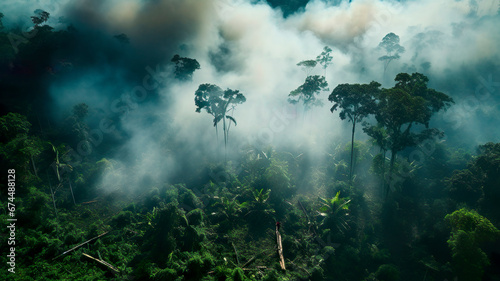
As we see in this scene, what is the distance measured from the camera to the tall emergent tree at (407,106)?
19031mm

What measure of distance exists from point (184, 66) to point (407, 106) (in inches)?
1433

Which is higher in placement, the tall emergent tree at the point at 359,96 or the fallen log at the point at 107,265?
the tall emergent tree at the point at 359,96

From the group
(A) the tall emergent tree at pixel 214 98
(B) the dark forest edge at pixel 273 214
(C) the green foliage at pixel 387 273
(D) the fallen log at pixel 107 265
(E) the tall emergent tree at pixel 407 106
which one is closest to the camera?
(D) the fallen log at pixel 107 265

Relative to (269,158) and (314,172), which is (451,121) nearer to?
(314,172)

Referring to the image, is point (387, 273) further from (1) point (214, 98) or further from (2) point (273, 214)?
(1) point (214, 98)

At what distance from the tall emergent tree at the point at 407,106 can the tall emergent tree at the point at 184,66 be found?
32.5 metres

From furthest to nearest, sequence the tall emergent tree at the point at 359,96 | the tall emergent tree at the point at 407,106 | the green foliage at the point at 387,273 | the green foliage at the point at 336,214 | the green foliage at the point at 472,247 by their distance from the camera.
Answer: the tall emergent tree at the point at 359,96, the green foliage at the point at 336,214, the tall emergent tree at the point at 407,106, the green foliage at the point at 387,273, the green foliage at the point at 472,247

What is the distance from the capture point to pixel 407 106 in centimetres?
1889

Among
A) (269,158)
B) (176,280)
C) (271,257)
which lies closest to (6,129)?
(176,280)

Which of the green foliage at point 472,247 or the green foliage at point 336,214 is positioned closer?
the green foliage at point 472,247

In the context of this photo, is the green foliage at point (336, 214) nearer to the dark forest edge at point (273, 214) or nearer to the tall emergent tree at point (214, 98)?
the dark forest edge at point (273, 214)

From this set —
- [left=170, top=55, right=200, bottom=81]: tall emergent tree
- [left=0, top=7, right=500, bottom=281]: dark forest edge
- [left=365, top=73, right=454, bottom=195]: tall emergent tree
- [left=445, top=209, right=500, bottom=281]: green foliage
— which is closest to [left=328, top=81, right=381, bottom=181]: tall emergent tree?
[left=0, top=7, right=500, bottom=281]: dark forest edge

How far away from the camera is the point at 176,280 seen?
12156mm

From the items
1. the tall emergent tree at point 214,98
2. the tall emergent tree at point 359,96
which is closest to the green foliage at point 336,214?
the tall emergent tree at point 359,96
